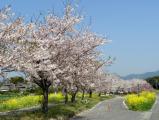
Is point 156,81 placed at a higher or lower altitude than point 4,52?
higher

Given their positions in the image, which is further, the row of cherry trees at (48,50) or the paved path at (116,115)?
the paved path at (116,115)

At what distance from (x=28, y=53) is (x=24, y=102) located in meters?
31.5

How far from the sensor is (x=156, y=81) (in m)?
189

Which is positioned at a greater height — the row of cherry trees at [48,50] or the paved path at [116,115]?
the row of cherry trees at [48,50]

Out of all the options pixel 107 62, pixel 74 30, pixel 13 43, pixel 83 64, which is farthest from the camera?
pixel 107 62

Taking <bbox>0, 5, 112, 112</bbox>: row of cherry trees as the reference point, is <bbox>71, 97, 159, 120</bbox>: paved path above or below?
below

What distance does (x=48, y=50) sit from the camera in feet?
96.3

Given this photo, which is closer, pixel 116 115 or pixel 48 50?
pixel 48 50

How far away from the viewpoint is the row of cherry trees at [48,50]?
21625 millimetres

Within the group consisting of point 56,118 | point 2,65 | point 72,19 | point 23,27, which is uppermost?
point 72,19

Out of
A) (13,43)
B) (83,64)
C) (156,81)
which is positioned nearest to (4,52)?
(13,43)

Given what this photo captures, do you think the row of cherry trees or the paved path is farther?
the paved path

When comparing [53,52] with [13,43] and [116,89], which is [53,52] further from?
[116,89]

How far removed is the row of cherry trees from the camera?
21625 mm
